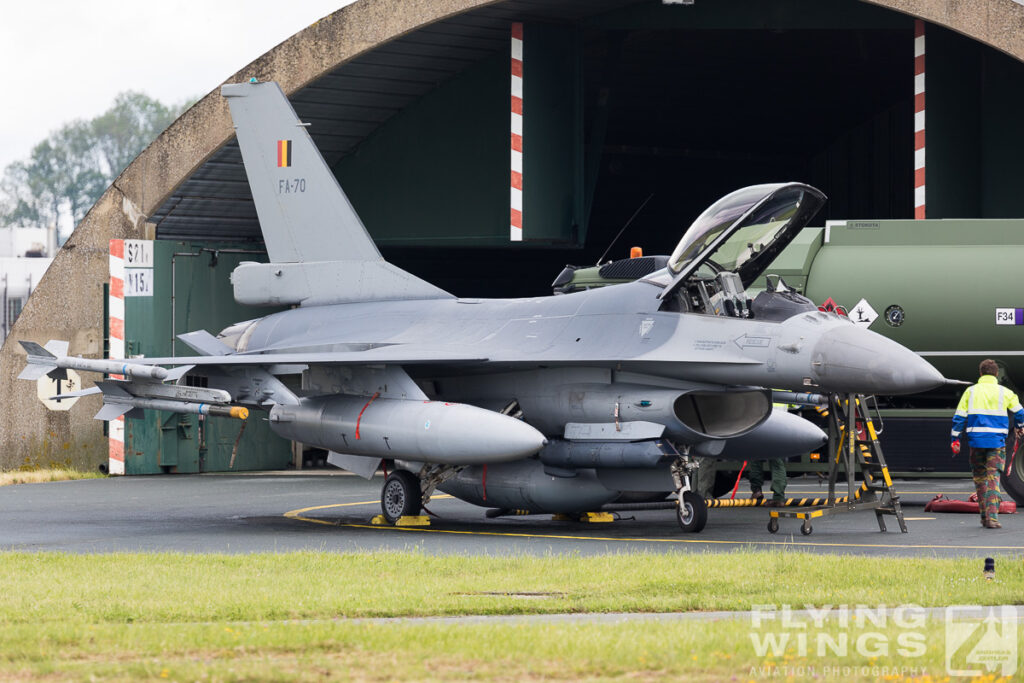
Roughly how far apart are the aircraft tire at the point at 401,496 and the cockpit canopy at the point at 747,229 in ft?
13.0

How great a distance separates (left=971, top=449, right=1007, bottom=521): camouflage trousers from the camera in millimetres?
14312

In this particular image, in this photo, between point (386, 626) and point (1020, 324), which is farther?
point (1020, 324)

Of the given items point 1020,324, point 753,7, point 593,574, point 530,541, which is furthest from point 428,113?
point 593,574

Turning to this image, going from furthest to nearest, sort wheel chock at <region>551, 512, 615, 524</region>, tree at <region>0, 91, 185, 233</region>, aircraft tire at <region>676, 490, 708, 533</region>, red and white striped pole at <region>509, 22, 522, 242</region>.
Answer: tree at <region>0, 91, 185, 233</region> → red and white striped pole at <region>509, 22, 522, 242</region> → wheel chock at <region>551, 512, 615, 524</region> → aircraft tire at <region>676, 490, 708, 533</region>

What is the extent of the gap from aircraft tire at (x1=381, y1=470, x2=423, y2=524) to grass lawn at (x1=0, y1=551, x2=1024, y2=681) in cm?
395

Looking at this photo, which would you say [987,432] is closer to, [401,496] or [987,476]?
[987,476]

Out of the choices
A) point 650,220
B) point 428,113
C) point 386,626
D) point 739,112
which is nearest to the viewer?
point 386,626

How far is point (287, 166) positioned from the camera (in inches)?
711

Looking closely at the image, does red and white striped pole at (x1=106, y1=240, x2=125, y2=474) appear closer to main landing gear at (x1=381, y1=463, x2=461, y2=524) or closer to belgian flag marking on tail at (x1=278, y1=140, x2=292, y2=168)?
belgian flag marking on tail at (x1=278, y1=140, x2=292, y2=168)

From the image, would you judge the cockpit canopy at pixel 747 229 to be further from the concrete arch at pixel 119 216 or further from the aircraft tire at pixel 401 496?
the concrete arch at pixel 119 216

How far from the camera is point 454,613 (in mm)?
8875

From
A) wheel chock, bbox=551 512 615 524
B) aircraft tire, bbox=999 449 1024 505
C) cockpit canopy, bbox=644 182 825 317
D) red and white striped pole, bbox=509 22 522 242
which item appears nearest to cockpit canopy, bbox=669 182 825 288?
cockpit canopy, bbox=644 182 825 317

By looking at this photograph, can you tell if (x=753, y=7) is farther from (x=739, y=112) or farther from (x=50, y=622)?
(x=50, y=622)

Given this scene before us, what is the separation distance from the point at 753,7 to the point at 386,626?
55.0 ft
